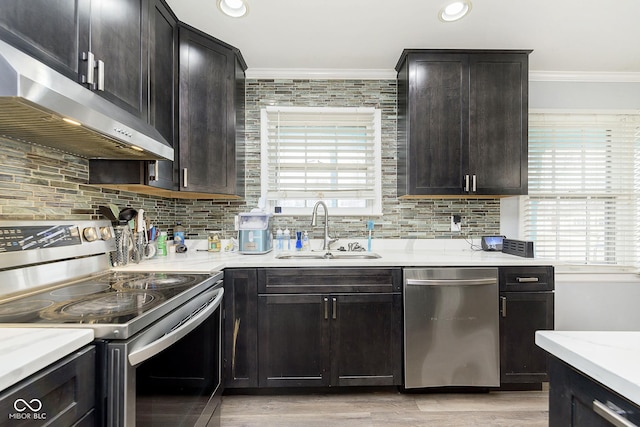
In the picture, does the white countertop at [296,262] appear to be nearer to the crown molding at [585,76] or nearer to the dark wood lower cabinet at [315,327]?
the dark wood lower cabinet at [315,327]

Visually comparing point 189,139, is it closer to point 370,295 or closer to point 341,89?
point 341,89

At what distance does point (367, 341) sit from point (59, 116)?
1844 millimetres

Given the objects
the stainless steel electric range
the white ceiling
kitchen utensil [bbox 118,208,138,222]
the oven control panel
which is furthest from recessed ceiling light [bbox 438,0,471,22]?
the oven control panel

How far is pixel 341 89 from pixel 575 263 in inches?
95.4

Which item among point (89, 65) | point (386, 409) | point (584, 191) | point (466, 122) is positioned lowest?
point (386, 409)

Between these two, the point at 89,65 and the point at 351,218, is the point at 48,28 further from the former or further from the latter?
the point at 351,218

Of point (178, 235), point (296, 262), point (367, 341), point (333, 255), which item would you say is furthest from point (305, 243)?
point (178, 235)

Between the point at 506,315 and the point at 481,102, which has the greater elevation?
the point at 481,102

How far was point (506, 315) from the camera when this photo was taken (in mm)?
1943

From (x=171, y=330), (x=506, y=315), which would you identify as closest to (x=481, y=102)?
(x=506, y=315)

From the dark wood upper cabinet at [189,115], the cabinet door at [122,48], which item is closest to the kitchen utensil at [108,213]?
the dark wood upper cabinet at [189,115]

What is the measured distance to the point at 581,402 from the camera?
62cm

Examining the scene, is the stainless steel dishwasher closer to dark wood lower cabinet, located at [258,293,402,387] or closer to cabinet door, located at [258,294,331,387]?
dark wood lower cabinet, located at [258,293,402,387]

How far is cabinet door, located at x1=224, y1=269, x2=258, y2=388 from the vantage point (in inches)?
73.9
